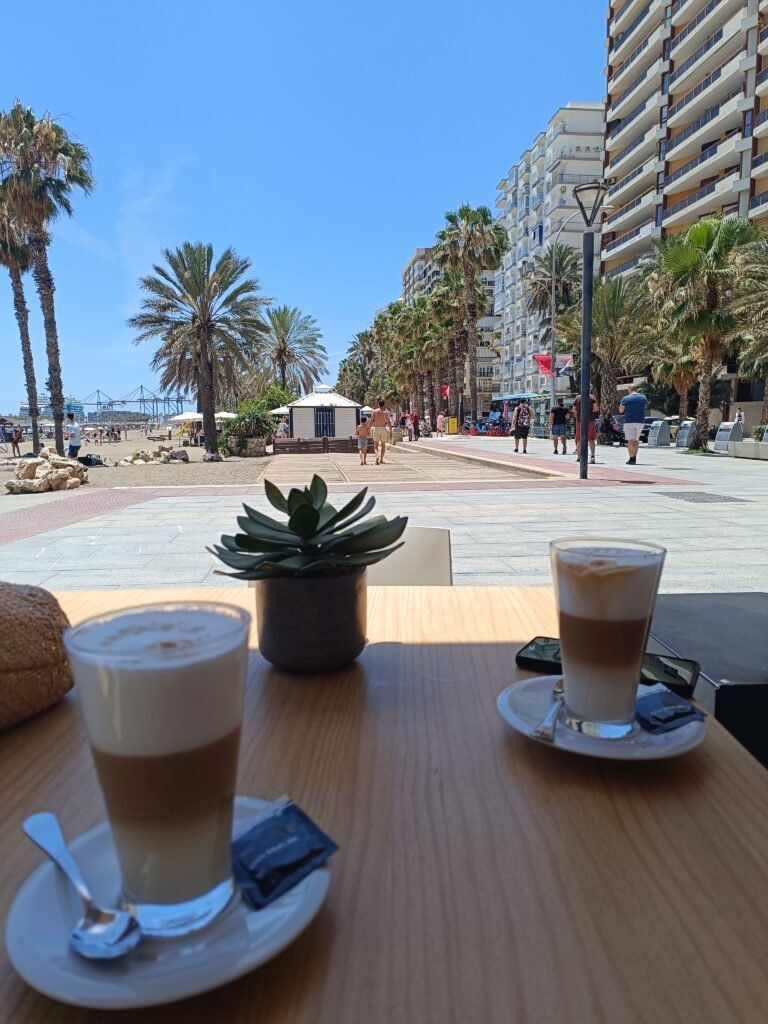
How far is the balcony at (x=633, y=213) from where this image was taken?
4369 cm

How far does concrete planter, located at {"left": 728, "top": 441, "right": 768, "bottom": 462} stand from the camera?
17078mm

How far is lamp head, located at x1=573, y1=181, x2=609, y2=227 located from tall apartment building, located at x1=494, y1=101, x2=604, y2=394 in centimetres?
4331

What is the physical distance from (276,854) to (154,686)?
0.20m

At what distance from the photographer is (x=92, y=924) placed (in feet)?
1.68

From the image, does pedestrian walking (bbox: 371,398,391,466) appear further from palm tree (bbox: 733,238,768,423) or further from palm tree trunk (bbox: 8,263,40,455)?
palm tree trunk (bbox: 8,263,40,455)

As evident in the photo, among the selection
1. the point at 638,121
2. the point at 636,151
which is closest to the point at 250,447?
the point at 636,151

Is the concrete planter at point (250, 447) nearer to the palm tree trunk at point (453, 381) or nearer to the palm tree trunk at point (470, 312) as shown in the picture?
the palm tree trunk at point (470, 312)

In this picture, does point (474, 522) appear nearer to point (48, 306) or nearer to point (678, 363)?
point (48, 306)

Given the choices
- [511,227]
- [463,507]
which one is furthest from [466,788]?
[511,227]

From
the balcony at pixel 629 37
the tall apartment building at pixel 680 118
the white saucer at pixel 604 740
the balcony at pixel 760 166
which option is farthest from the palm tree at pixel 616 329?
the white saucer at pixel 604 740

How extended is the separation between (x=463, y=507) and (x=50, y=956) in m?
8.68

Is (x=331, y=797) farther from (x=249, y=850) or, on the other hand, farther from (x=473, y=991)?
(x=473, y=991)

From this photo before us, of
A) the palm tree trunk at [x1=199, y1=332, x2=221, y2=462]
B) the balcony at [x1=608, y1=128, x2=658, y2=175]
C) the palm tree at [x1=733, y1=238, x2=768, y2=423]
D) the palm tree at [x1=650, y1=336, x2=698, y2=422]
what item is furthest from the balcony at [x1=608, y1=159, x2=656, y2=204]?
the palm tree trunk at [x1=199, y1=332, x2=221, y2=462]

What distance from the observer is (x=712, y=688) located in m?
1.36
